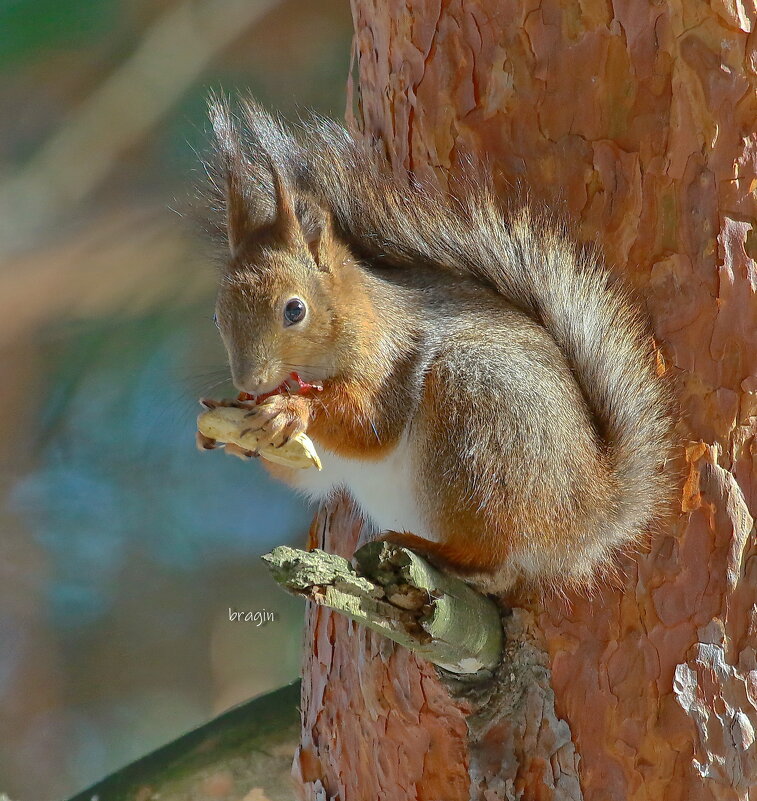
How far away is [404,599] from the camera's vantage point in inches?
40.6

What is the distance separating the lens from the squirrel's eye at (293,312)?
1251 millimetres

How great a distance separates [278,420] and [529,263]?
38 cm

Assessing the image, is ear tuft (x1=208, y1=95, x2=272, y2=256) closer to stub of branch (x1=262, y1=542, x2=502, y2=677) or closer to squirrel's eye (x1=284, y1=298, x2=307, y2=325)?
squirrel's eye (x1=284, y1=298, x2=307, y2=325)

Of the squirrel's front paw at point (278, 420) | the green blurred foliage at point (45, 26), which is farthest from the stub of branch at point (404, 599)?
the green blurred foliage at point (45, 26)

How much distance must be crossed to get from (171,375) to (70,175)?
507 mm

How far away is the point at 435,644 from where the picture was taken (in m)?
1.09

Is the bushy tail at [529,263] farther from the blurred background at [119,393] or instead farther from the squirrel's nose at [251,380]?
the blurred background at [119,393]

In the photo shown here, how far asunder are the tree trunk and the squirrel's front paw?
1.23 feet

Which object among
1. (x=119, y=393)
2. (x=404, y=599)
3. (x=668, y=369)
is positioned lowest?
(x=119, y=393)

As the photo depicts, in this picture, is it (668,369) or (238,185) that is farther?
(238,185)

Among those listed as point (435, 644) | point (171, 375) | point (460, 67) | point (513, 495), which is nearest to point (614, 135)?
point (460, 67)

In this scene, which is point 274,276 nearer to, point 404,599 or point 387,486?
point 387,486

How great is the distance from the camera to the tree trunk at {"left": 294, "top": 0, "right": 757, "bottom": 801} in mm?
1136

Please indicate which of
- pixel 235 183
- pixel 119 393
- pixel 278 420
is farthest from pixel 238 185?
pixel 119 393
